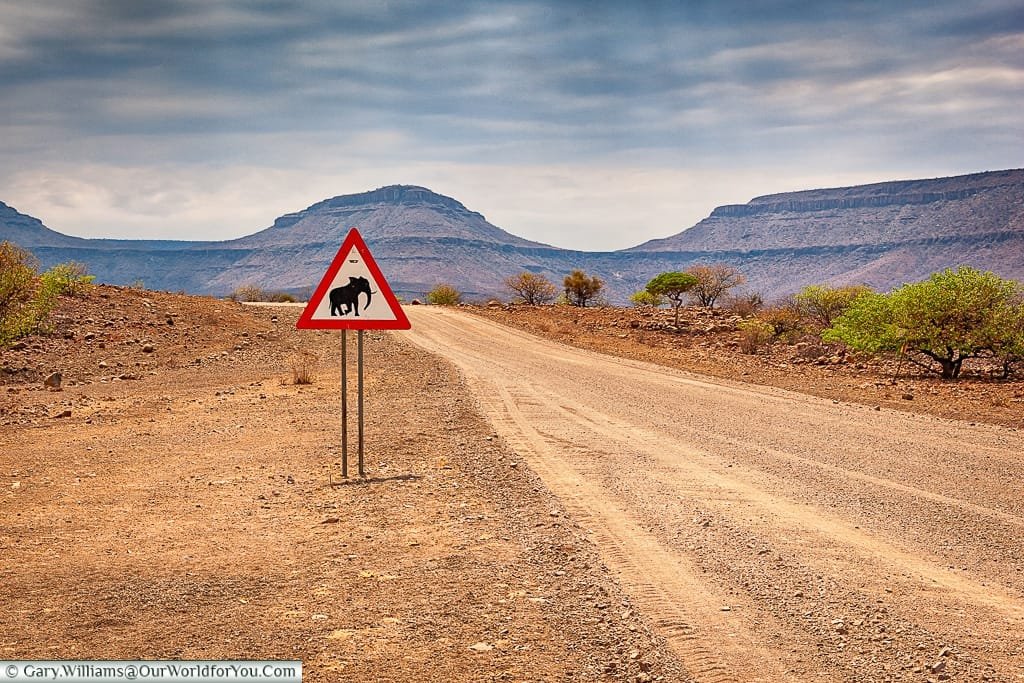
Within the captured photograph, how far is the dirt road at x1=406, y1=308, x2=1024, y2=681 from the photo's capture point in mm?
4645

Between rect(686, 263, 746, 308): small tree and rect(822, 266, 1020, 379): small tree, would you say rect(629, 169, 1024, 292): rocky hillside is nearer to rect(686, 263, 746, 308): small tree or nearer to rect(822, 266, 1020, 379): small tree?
rect(686, 263, 746, 308): small tree

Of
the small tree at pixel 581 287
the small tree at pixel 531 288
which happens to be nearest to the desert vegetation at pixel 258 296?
the small tree at pixel 531 288

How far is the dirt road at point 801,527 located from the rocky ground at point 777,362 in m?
2.86

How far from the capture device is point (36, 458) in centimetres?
1030

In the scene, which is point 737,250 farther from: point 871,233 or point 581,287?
point 581,287

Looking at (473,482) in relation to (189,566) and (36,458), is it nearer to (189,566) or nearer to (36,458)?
(189,566)

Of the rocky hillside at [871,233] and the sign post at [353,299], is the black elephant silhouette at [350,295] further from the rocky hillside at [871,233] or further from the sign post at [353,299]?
the rocky hillside at [871,233]

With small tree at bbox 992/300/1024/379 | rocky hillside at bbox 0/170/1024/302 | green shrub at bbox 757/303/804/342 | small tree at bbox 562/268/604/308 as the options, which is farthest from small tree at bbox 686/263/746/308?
rocky hillside at bbox 0/170/1024/302

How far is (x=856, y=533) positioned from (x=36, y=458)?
903 cm

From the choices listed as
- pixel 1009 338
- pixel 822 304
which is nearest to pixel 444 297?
pixel 822 304

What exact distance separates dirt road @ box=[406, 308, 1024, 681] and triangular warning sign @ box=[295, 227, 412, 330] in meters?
2.33

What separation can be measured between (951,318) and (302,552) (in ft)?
62.6

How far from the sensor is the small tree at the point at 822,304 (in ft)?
125

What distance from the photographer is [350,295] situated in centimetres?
901
